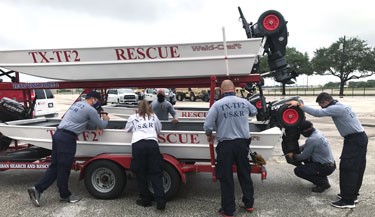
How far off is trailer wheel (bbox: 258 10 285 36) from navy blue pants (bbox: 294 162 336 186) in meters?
2.17

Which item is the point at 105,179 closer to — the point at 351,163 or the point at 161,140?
the point at 161,140

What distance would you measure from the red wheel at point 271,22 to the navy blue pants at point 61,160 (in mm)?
3273

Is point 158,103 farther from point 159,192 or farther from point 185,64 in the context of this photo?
point 159,192

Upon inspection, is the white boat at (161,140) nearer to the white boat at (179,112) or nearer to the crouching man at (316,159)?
the crouching man at (316,159)

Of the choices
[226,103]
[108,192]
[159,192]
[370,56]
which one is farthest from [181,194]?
[370,56]

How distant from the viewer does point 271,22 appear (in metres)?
5.12

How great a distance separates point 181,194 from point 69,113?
2112mm

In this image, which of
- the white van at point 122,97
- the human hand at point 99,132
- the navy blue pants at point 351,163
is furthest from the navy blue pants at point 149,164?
the white van at point 122,97

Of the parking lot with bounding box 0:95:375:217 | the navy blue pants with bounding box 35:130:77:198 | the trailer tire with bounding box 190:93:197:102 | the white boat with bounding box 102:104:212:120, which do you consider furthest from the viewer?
the trailer tire with bounding box 190:93:197:102

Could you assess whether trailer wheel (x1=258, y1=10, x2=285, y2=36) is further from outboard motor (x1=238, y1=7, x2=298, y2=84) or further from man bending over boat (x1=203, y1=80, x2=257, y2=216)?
man bending over boat (x1=203, y1=80, x2=257, y2=216)

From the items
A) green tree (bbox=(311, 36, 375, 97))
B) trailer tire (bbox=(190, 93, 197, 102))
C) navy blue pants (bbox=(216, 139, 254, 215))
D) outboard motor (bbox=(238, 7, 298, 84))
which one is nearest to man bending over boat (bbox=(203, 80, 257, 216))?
navy blue pants (bbox=(216, 139, 254, 215))

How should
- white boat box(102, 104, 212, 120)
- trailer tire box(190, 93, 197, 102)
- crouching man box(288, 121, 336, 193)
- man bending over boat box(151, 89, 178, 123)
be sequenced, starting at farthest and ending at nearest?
1. trailer tire box(190, 93, 197, 102)
2. white boat box(102, 104, 212, 120)
3. man bending over boat box(151, 89, 178, 123)
4. crouching man box(288, 121, 336, 193)

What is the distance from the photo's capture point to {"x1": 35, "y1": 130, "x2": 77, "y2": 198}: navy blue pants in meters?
4.84

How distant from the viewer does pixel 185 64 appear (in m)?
5.07
